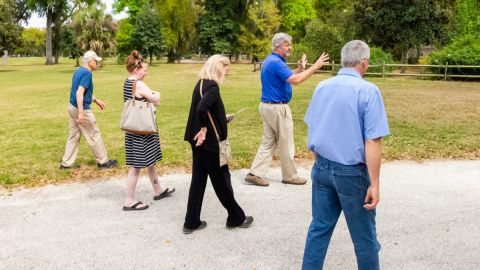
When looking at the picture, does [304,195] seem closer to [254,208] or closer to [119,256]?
[254,208]

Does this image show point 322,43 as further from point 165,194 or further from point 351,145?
point 351,145

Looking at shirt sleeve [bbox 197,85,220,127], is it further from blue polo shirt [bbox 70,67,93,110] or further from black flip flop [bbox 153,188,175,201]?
blue polo shirt [bbox 70,67,93,110]

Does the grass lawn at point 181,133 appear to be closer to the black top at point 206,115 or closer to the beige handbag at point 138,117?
the beige handbag at point 138,117

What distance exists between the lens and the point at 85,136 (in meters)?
7.36

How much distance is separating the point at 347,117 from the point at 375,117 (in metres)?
0.18

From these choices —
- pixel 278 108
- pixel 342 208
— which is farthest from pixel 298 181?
pixel 342 208

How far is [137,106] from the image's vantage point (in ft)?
17.3

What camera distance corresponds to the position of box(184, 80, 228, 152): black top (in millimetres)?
4516

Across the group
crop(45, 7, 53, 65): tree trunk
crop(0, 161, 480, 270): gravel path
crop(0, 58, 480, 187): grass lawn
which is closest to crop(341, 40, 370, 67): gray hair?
crop(0, 161, 480, 270): gravel path

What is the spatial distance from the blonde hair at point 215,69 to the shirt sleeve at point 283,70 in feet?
4.85

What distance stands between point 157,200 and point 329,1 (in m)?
61.8

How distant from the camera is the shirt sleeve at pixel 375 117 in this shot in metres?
3.02

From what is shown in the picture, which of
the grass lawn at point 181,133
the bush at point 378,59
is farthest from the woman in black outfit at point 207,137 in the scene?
the bush at point 378,59

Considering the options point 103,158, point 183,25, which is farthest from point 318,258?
point 183,25
